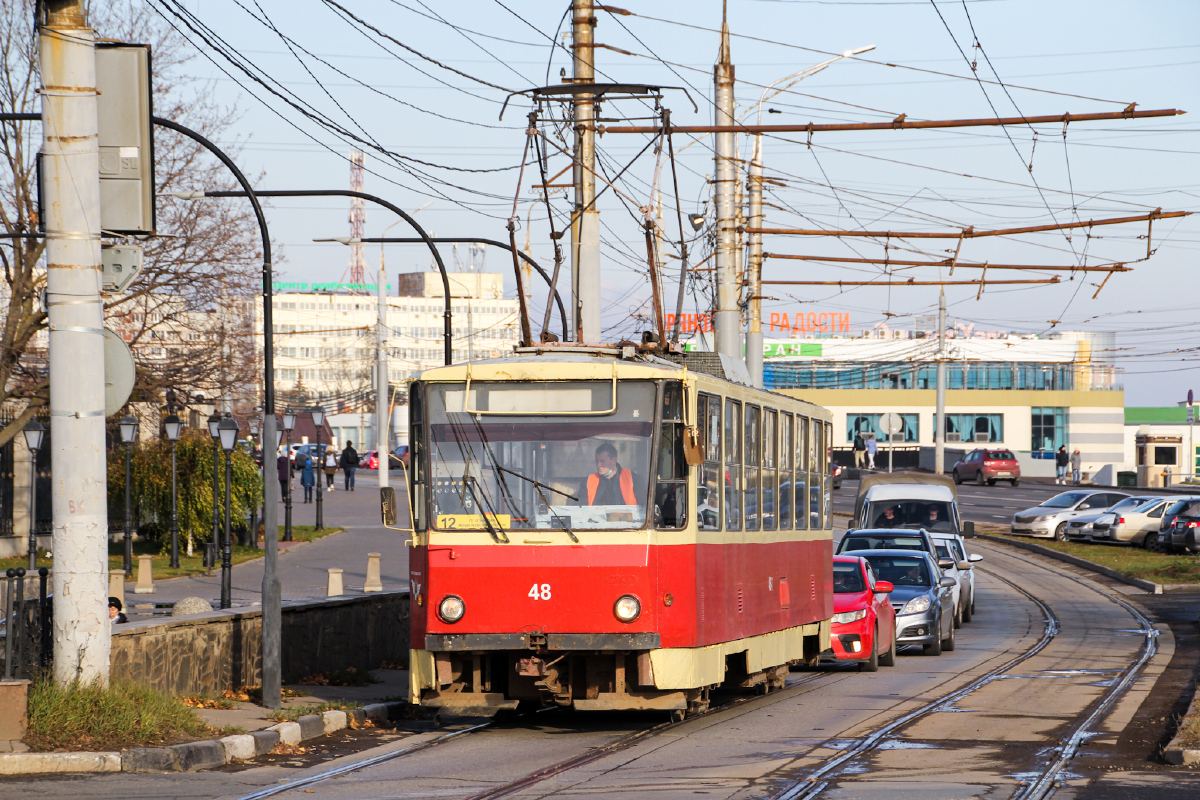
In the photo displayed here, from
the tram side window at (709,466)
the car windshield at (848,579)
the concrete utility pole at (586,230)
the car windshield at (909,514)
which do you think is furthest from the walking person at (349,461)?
the tram side window at (709,466)

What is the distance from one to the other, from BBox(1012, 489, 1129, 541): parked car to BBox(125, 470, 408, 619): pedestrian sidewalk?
1821cm

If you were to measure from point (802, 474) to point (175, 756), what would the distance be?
302 inches

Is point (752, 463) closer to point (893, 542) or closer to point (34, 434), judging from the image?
point (893, 542)

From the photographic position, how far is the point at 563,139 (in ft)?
64.3

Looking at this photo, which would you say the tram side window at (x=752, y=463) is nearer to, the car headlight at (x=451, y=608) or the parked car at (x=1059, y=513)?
the car headlight at (x=451, y=608)

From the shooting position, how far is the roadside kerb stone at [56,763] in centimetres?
989

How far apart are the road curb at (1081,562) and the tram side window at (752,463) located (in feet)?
68.0

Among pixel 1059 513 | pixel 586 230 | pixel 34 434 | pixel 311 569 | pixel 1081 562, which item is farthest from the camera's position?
pixel 1059 513

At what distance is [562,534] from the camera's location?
11742mm

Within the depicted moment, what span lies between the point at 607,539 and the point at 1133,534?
3460 centimetres

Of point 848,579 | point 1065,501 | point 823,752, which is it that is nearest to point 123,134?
point 823,752

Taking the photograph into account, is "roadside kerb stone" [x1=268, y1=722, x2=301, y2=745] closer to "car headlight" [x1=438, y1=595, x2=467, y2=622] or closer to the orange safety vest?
"car headlight" [x1=438, y1=595, x2=467, y2=622]

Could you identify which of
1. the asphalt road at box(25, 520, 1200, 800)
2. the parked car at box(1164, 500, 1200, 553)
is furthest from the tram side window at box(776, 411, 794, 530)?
the parked car at box(1164, 500, 1200, 553)

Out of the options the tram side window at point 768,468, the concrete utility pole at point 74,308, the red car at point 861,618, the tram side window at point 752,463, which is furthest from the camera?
the red car at point 861,618
